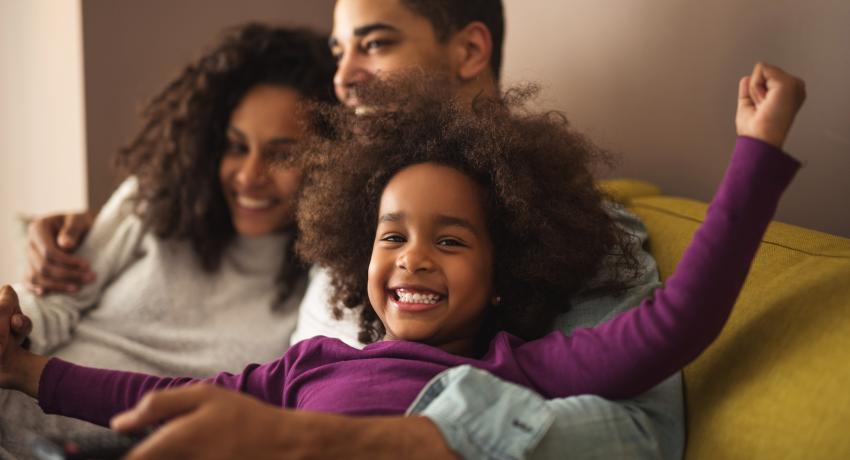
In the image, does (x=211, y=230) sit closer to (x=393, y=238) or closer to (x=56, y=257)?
(x=56, y=257)

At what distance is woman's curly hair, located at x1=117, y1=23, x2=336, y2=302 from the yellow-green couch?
102 cm

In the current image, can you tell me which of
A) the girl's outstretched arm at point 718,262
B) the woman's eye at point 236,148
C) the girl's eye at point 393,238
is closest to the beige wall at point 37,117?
the woman's eye at point 236,148

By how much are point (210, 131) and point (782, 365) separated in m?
1.36

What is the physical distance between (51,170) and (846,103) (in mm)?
2352

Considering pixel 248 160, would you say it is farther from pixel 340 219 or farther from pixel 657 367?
pixel 657 367

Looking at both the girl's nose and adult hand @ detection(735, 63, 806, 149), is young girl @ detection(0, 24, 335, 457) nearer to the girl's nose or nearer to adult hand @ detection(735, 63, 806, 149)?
the girl's nose

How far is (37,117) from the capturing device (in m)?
2.68

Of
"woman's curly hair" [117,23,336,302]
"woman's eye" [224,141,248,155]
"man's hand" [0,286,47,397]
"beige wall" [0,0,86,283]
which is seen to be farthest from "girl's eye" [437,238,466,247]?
"beige wall" [0,0,86,283]

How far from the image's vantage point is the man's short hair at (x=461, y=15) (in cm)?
177

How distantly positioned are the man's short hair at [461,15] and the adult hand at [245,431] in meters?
1.11

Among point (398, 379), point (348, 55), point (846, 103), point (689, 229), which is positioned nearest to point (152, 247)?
point (348, 55)

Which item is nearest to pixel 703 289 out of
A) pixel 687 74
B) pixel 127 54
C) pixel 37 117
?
pixel 687 74

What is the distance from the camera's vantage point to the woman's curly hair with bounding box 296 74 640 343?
1.18 metres

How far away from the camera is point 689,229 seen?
128 cm
